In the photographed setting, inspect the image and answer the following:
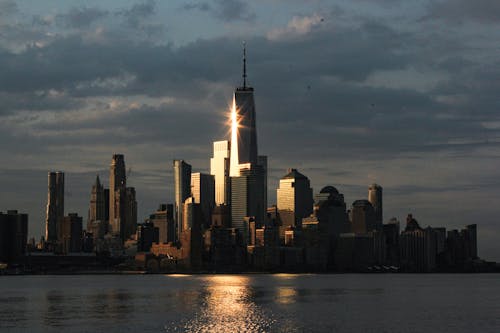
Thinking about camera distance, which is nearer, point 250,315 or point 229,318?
point 229,318

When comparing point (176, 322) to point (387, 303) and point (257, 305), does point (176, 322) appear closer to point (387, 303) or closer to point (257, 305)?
point (257, 305)

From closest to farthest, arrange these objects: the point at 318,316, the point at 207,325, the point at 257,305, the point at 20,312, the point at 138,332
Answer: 1. the point at 138,332
2. the point at 207,325
3. the point at 318,316
4. the point at 20,312
5. the point at 257,305

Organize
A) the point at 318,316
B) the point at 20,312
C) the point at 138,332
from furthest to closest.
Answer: the point at 20,312, the point at 318,316, the point at 138,332

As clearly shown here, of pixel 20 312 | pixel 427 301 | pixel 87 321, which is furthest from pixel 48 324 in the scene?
pixel 427 301

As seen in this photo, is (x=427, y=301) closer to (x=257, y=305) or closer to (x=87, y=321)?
(x=257, y=305)

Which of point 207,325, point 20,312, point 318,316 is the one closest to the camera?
point 207,325

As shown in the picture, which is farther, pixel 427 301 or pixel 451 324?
pixel 427 301

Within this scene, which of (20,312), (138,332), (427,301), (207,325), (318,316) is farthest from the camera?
(427,301)

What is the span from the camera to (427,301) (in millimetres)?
191500

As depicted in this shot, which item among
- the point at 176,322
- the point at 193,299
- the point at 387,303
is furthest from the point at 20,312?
the point at 387,303

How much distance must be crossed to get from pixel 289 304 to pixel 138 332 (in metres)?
65.8

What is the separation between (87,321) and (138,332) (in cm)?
1868

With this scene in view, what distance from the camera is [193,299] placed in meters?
196

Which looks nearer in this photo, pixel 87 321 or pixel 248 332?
pixel 248 332
